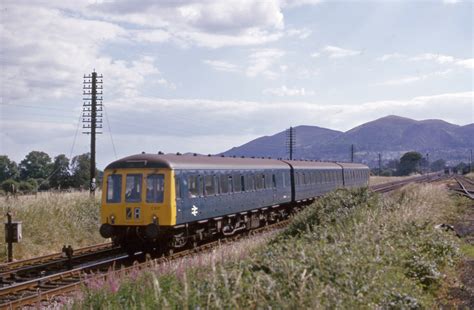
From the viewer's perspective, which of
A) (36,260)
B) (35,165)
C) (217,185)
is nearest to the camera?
(36,260)

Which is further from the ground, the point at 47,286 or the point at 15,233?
the point at 15,233

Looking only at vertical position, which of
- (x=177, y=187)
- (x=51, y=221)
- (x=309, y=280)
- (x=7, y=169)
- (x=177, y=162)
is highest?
(x=7, y=169)

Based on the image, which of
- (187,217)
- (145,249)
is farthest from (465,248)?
(145,249)

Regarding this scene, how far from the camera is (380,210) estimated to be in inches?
639

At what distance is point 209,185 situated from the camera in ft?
65.3

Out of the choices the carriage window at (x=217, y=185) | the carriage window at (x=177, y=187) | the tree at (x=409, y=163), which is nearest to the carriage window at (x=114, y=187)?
the carriage window at (x=177, y=187)

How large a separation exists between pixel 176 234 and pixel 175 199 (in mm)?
1094

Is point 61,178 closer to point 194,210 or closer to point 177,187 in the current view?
point 194,210

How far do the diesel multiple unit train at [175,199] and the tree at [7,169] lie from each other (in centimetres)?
4889

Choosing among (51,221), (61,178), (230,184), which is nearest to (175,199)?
(230,184)

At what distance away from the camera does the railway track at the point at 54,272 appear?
11.9 metres

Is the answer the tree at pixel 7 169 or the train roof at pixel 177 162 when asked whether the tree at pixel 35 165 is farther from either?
the train roof at pixel 177 162

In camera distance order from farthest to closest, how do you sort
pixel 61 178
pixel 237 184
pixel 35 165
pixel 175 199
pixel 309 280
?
pixel 35 165 < pixel 61 178 < pixel 237 184 < pixel 175 199 < pixel 309 280

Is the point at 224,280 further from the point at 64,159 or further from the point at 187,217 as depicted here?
the point at 64,159
